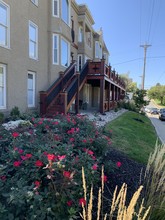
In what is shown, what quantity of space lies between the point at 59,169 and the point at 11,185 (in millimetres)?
636

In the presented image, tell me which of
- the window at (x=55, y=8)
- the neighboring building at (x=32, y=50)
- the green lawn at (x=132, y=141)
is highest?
the window at (x=55, y=8)

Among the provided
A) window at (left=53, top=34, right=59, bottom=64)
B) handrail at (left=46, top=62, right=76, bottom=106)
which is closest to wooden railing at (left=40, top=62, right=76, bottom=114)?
handrail at (left=46, top=62, right=76, bottom=106)

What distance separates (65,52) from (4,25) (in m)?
6.11

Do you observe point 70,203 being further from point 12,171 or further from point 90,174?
point 12,171

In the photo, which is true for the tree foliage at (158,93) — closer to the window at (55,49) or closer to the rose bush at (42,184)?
the window at (55,49)

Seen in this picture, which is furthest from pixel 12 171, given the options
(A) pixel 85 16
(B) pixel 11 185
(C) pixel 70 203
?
(A) pixel 85 16

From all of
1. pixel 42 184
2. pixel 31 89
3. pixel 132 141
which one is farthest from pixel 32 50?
pixel 42 184

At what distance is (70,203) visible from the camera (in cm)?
215

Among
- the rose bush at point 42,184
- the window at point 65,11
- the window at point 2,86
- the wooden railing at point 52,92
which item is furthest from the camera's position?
the window at point 65,11

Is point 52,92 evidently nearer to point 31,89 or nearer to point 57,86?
point 57,86

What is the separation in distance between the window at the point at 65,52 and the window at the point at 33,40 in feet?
8.44

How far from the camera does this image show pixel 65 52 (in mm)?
14398

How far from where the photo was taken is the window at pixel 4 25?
866cm

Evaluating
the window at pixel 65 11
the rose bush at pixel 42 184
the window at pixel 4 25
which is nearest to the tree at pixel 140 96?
the window at pixel 65 11
